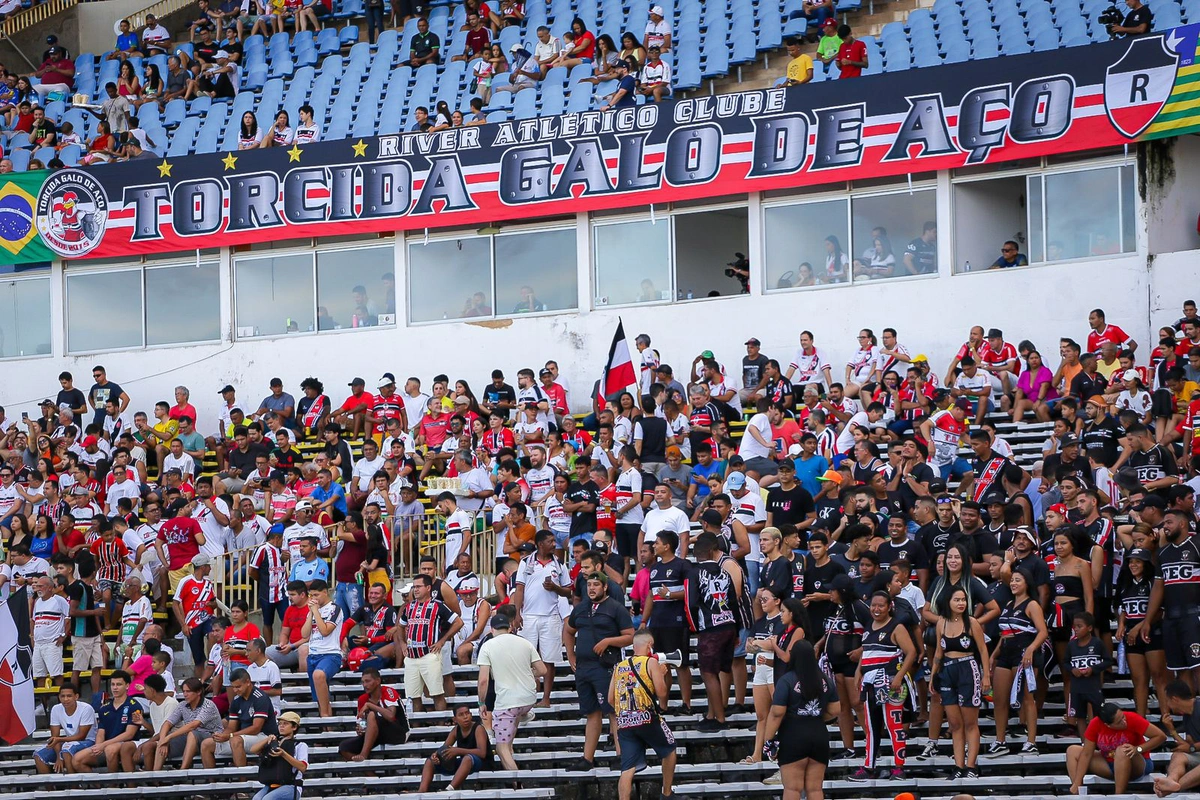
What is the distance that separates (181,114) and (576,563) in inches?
597

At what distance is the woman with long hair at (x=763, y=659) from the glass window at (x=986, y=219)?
30.1ft

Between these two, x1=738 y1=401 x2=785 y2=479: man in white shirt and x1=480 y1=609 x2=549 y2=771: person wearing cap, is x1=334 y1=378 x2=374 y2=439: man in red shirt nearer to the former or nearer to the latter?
x1=738 y1=401 x2=785 y2=479: man in white shirt

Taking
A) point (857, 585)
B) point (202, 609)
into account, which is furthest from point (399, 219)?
point (857, 585)

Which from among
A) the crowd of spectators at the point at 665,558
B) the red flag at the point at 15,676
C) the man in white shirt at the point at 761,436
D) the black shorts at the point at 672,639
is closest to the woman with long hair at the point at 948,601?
the crowd of spectators at the point at 665,558

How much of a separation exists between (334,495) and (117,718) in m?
4.06

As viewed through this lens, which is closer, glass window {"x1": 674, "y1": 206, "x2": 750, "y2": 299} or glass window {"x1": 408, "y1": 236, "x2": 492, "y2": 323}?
glass window {"x1": 674, "y1": 206, "x2": 750, "y2": 299}

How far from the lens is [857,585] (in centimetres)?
1434

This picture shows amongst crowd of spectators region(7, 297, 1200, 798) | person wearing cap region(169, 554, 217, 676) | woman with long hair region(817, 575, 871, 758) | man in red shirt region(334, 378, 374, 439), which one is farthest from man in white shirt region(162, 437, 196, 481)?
woman with long hair region(817, 575, 871, 758)

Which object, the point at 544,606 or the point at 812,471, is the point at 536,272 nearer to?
the point at 812,471

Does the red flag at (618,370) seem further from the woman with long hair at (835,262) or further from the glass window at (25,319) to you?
the glass window at (25,319)

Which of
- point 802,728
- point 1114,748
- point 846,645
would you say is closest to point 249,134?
point 846,645

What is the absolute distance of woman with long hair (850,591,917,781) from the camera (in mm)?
13414

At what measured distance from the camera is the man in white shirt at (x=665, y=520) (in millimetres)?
15969

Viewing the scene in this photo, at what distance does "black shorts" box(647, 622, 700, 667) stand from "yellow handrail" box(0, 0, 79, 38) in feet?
73.7
